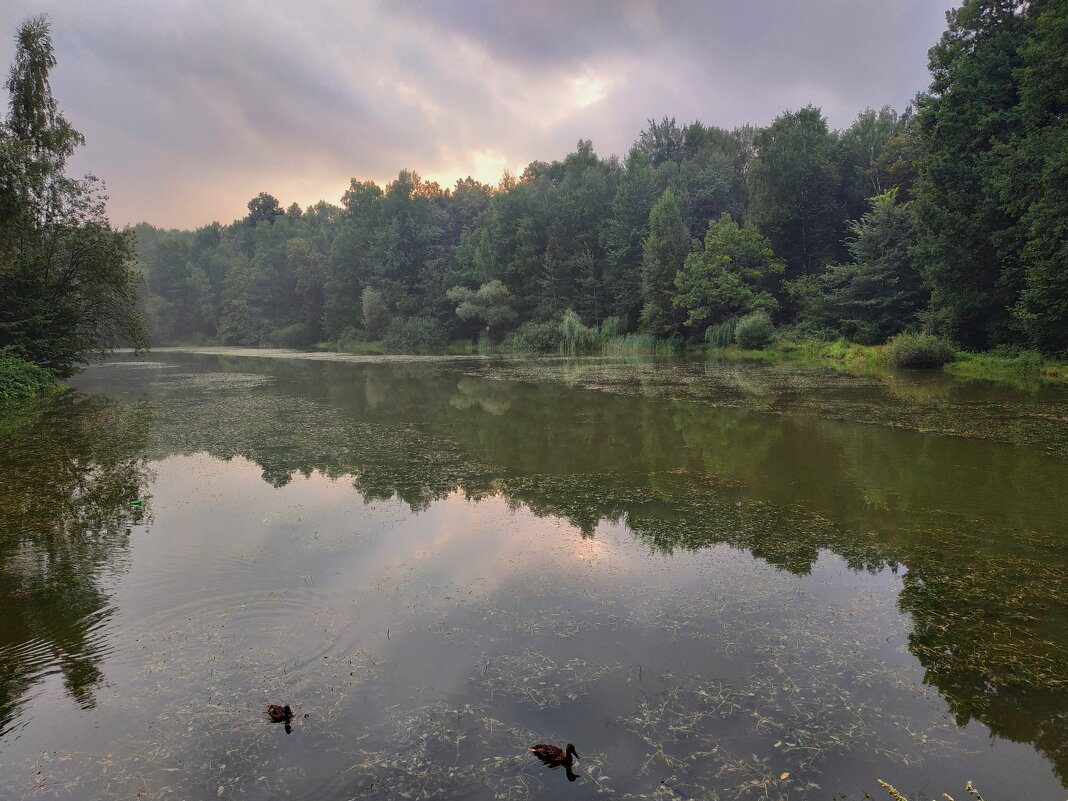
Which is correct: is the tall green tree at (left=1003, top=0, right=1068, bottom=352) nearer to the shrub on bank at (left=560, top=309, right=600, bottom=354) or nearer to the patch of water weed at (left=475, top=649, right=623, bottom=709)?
the patch of water weed at (left=475, top=649, right=623, bottom=709)

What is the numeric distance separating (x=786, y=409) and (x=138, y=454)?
13.2 meters

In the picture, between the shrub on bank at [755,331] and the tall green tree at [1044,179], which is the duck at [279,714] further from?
the shrub on bank at [755,331]

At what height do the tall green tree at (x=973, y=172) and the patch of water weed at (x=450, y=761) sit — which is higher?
the tall green tree at (x=973, y=172)

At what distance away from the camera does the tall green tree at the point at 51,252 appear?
17.7 m

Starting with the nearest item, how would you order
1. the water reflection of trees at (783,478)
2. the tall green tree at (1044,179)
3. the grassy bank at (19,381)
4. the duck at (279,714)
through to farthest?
the duck at (279,714) < the water reflection of trees at (783,478) < the grassy bank at (19,381) < the tall green tree at (1044,179)

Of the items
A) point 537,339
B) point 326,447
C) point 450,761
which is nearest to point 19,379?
point 326,447

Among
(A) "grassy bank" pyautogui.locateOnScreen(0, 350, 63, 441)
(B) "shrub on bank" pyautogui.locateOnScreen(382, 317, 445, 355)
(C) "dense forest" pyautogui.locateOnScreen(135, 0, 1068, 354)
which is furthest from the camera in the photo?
(B) "shrub on bank" pyautogui.locateOnScreen(382, 317, 445, 355)

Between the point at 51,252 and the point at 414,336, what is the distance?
30437mm

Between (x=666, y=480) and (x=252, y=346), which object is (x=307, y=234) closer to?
(x=252, y=346)

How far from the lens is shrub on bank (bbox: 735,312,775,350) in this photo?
31750 mm

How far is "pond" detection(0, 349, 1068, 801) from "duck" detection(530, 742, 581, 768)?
0.05 metres

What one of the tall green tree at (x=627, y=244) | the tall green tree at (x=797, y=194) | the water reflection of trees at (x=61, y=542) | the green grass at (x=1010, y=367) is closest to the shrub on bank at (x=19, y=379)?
the water reflection of trees at (x=61, y=542)

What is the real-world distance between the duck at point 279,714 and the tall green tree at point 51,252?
19.8 meters

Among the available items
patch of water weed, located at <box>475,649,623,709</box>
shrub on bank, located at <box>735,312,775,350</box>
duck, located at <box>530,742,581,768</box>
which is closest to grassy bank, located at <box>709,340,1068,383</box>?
shrub on bank, located at <box>735,312,775,350</box>
